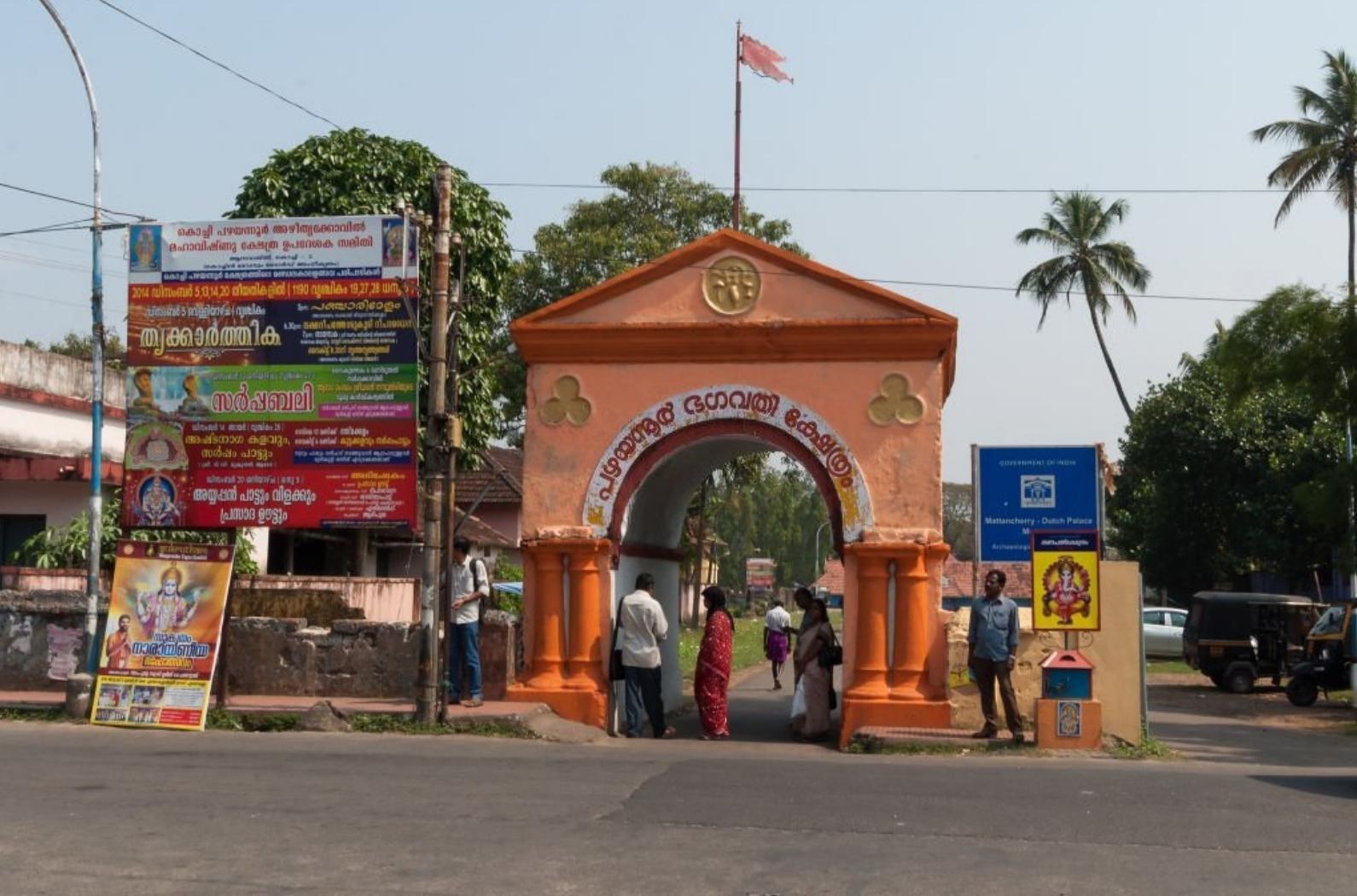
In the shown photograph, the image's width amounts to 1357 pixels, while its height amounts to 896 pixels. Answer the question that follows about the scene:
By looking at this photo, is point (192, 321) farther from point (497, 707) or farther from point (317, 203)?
point (317, 203)

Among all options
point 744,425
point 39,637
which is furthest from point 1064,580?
point 39,637

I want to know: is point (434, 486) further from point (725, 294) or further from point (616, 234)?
point (616, 234)

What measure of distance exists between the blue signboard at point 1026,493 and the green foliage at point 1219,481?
23226mm

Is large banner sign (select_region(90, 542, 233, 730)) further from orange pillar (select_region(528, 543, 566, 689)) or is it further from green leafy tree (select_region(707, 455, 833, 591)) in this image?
green leafy tree (select_region(707, 455, 833, 591))

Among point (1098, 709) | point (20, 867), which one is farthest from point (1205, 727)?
point (20, 867)

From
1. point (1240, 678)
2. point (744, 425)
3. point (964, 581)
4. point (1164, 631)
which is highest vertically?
point (744, 425)

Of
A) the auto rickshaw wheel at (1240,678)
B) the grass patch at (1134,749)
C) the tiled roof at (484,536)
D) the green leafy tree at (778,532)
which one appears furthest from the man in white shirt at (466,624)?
the green leafy tree at (778,532)

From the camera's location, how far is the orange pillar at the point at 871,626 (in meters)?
15.9

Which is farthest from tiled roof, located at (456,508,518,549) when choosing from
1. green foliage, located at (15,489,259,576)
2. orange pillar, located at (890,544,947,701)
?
orange pillar, located at (890,544,947,701)

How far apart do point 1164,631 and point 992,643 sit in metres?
26.1

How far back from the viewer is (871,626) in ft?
52.1

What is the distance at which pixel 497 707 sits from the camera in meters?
16.1

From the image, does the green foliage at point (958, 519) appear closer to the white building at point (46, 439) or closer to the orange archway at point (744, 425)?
the white building at point (46, 439)

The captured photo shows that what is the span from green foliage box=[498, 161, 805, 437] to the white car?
43.7 ft
